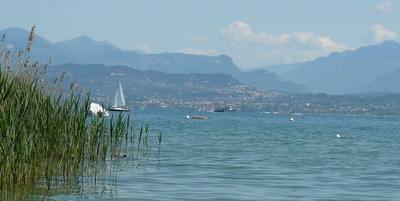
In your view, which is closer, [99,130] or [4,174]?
[4,174]

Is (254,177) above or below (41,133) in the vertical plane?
below

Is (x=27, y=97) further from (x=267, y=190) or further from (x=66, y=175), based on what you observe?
(x=267, y=190)

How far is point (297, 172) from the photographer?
30000mm

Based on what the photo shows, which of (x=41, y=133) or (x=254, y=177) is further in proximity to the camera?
(x=254, y=177)

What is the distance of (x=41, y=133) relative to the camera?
19969 millimetres

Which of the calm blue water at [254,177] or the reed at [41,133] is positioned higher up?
the reed at [41,133]

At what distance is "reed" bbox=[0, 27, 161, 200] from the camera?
17000 millimetres

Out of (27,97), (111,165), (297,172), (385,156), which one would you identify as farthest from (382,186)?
(385,156)

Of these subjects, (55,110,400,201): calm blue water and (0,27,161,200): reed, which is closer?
(0,27,161,200): reed

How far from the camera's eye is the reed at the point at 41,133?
17000 millimetres

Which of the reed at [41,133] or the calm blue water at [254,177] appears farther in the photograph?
the calm blue water at [254,177]

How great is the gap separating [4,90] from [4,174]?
1874 mm

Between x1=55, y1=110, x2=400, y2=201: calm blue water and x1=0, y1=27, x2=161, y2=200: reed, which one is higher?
x1=0, y1=27, x2=161, y2=200: reed

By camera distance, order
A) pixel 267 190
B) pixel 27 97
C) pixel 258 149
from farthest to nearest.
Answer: pixel 258 149
pixel 267 190
pixel 27 97
